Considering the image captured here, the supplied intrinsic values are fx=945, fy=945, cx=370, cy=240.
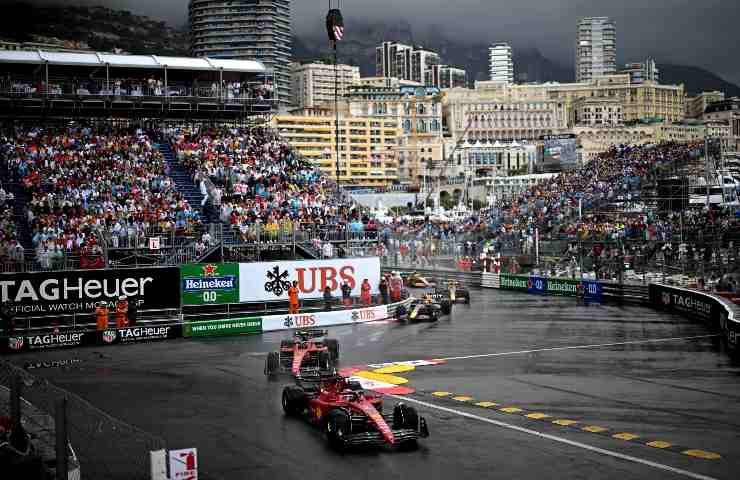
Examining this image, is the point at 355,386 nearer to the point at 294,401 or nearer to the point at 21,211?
the point at 294,401

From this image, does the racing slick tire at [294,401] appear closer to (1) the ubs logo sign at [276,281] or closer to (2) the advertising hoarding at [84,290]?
(2) the advertising hoarding at [84,290]

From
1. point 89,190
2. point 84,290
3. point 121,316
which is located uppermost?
point 89,190

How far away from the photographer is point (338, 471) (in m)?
15.6

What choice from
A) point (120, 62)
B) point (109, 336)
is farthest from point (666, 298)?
point (120, 62)

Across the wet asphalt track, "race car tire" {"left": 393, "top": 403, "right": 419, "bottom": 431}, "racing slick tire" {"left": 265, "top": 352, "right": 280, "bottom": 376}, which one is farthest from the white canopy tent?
"race car tire" {"left": 393, "top": 403, "right": 419, "bottom": 431}

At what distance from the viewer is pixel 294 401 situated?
20031 mm

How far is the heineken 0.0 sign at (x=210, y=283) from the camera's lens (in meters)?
36.2

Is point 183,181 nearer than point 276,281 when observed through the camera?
No

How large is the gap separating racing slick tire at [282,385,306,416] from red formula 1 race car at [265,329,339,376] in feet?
12.5

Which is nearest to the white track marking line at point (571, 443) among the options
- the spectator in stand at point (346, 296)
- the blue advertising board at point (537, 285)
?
the spectator in stand at point (346, 296)


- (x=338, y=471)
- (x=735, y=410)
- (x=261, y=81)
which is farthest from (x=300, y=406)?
(x=261, y=81)

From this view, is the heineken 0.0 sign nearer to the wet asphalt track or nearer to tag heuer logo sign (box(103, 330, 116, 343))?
the wet asphalt track

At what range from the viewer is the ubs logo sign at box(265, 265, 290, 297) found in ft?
125

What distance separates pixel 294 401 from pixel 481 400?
4362 millimetres
